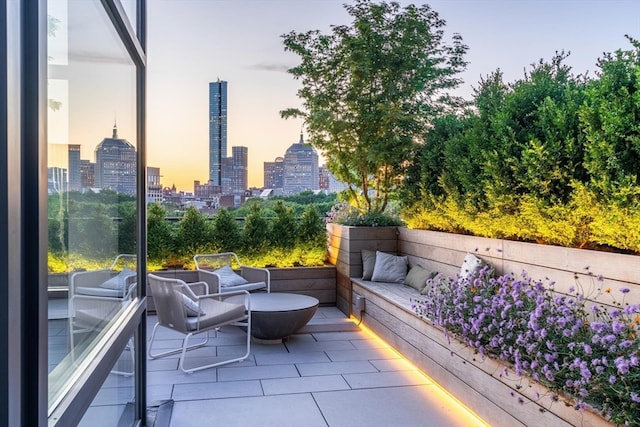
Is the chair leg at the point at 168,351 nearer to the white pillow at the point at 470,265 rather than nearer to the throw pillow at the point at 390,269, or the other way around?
the throw pillow at the point at 390,269

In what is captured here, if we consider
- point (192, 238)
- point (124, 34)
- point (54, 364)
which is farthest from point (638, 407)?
point (192, 238)

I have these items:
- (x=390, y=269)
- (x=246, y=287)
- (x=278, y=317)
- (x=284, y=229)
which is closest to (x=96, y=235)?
(x=278, y=317)

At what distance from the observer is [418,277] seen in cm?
498

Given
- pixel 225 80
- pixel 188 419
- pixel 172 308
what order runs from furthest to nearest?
pixel 225 80
pixel 172 308
pixel 188 419

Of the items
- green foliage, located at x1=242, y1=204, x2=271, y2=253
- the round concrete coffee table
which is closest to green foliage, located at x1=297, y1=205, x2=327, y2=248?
green foliage, located at x1=242, y1=204, x2=271, y2=253

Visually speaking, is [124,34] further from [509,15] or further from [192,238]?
[509,15]

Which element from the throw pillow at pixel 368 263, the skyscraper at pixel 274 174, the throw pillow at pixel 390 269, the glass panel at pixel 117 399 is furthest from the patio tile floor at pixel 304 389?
the skyscraper at pixel 274 174

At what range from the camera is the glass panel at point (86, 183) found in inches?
50.3

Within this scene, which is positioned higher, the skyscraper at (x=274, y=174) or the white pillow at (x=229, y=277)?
the skyscraper at (x=274, y=174)

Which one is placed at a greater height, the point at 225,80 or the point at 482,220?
the point at 225,80

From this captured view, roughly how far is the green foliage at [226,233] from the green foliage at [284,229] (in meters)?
0.49

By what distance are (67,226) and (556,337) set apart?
90.7 inches

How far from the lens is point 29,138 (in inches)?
38.1

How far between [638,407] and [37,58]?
2.35 m
